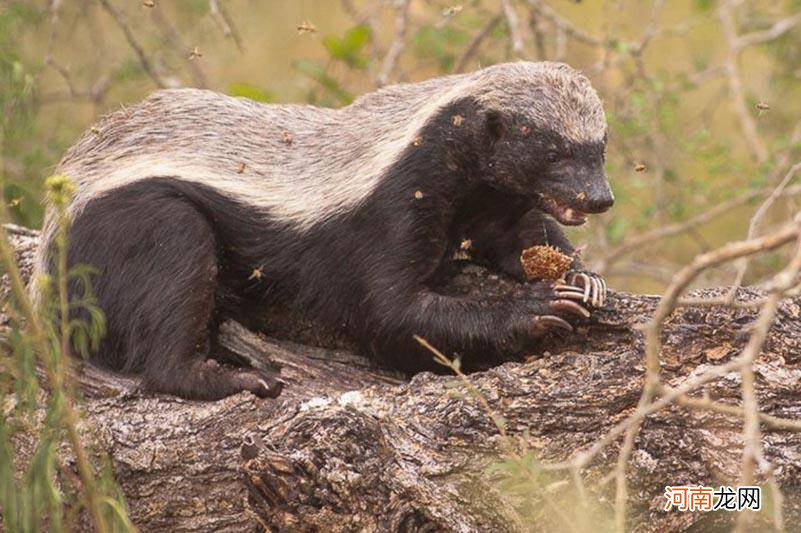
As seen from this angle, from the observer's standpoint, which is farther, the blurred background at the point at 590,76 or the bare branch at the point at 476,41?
the bare branch at the point at 476,41

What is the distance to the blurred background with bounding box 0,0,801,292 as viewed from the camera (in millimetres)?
8375

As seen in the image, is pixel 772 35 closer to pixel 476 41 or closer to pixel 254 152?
pixel 476 41

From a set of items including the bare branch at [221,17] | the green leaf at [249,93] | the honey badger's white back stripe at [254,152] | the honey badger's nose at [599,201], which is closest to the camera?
the honey badger's nose at [599,201]

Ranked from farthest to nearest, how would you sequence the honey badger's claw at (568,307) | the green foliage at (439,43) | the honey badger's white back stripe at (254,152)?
the green foliage at (439,43), the honey badger's white back stripe at (254,152), the honey badger's claw at (568,307)

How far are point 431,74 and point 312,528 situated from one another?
264 inches

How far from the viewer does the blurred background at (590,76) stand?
330 inches

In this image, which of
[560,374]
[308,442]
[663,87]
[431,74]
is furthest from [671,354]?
[431,74]

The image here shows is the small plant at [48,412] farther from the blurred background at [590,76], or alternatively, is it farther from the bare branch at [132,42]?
the bare branch at [132,42]

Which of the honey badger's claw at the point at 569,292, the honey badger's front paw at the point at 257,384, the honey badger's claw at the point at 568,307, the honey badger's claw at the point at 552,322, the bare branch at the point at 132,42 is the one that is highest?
the bare branch at the point at 132,42

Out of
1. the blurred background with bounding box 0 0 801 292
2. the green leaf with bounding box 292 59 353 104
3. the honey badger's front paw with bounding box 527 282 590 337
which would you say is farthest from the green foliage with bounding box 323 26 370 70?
the honey badger's front paw with bounding box 527 282 590 337

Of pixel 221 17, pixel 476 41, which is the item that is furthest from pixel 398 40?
pixel 221 17

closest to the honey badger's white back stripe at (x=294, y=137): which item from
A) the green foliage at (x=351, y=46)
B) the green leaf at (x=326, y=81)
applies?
the green leaf at (x=326, y=81)

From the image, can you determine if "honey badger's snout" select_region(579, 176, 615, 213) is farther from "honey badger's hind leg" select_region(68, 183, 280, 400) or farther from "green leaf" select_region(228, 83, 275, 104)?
"green leaf" select_region(228, 83, 275, 104)

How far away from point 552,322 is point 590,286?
0.73ft
